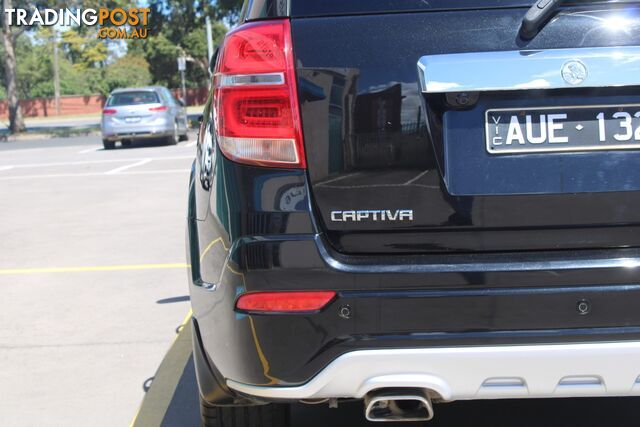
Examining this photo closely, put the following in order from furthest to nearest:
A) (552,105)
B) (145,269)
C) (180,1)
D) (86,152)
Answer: (180,1) < (86,152) < (145,269) < (552,105)

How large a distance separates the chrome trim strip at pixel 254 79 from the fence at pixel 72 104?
63.6 meters

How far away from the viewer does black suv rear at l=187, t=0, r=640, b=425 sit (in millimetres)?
2260

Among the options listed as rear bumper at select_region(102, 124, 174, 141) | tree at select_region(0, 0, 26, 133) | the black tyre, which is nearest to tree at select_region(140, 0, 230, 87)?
tree at select_region(0, 0, 26, 133)

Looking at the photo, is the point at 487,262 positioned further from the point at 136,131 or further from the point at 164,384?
the point at 136,131

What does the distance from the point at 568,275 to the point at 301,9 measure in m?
1.03

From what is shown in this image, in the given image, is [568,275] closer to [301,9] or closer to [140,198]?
[301,9]

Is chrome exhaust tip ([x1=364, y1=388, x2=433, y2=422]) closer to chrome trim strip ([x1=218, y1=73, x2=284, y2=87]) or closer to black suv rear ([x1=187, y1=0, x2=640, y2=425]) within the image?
black suv rear ([x1=187, y1=0, x2=640, y2=425])

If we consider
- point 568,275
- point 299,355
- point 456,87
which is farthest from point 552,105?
point 299,355

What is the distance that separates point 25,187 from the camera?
12.7 meters

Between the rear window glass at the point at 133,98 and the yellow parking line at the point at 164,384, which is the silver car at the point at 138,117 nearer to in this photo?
the rear window glass at the point at 133,98

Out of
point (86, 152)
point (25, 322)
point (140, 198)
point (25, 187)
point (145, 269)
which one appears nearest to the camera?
point (25, 322)

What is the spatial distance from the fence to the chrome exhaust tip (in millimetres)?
63669

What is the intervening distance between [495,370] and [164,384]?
87.5 inches

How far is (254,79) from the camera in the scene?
2.35 m
